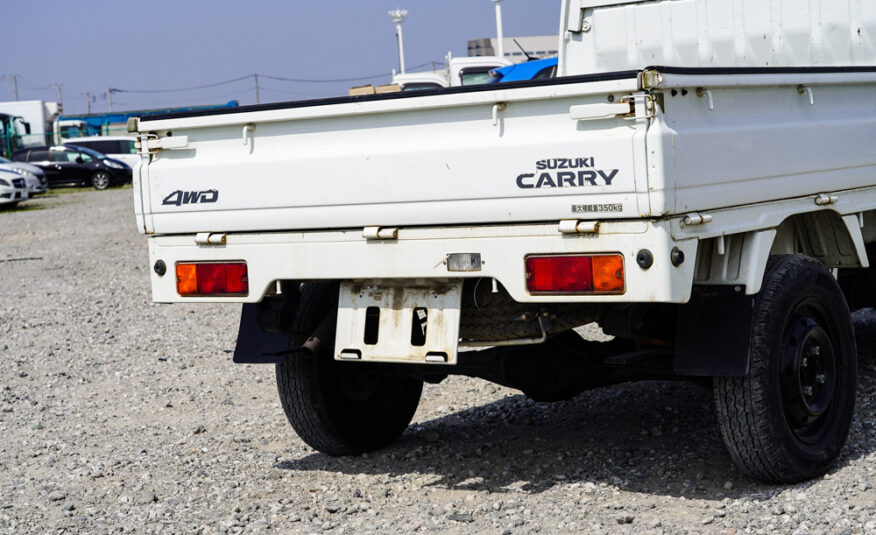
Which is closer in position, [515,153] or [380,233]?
[515,153]

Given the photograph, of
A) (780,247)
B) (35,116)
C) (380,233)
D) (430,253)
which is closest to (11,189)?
(35,116)

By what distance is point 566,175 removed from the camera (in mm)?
4070

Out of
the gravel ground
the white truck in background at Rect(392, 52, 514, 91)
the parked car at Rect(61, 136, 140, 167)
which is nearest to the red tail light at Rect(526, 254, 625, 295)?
the gravel ground

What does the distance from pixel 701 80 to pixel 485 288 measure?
1.19m

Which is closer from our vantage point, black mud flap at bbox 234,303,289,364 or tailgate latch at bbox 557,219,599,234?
tailgate latch at bbox 557,219,599,234

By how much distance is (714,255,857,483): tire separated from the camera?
441cm

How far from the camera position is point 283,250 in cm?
469

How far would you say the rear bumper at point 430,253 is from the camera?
3.98 metres

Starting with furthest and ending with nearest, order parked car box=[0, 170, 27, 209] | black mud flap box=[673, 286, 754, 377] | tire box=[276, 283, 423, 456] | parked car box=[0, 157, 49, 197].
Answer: parked car box=[0, 157, 49, 197]
parked car box=[0, 170, 27, 209]
tire box=[276, 283, 423, 456]
black mud flap box=[673, 286, 754, 377]

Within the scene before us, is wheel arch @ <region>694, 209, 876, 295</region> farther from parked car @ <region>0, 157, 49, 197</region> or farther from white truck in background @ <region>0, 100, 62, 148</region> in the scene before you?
white truck in background @ <region>0, 100, 62, 148</region>

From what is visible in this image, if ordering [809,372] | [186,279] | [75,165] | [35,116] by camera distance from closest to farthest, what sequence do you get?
1. [809,372]
2. [186,279]
3. [75,165]
4. [35,116]

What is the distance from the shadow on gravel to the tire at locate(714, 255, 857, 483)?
0.16 m

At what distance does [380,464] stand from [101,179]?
32655mm

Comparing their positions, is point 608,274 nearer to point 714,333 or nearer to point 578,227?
point 578,227
